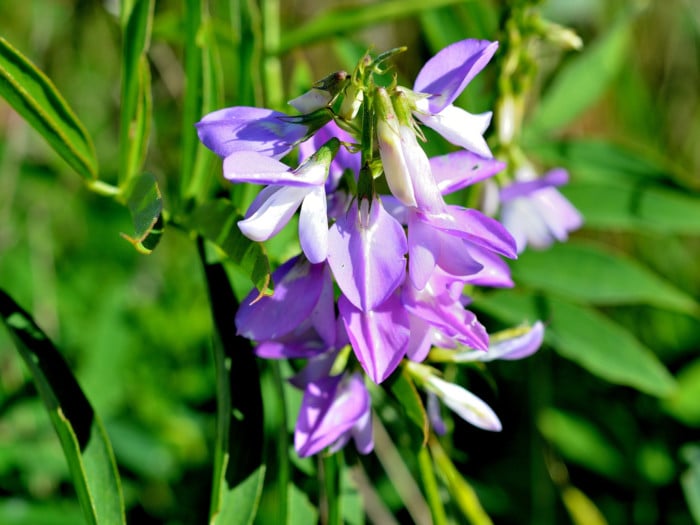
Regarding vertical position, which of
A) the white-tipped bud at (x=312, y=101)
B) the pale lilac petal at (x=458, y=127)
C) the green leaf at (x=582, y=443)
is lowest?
the green leaf at (x=582, y=443)

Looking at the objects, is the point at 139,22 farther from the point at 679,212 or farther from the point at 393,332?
the point at 679,212

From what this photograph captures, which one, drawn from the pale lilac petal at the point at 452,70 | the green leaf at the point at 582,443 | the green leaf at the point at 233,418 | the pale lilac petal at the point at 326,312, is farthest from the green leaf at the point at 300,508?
the green leaf at the point at 582,443

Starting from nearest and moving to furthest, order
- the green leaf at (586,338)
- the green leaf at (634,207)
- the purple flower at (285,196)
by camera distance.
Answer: the purple flower at (285,196) < the green leaf at (586,338) < the green leaf at (634,207)

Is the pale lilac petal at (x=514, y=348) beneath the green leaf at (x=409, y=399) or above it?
beneath

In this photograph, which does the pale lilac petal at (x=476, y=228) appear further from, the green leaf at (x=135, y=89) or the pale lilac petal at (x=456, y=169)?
the green leaf at (x=135, y=89)

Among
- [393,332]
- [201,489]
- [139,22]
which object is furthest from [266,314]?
[201,489]

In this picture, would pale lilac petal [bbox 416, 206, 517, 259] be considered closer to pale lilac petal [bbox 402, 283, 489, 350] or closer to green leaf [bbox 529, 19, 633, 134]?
pale lilac petal [bbox 402, 283, 489, 350]
